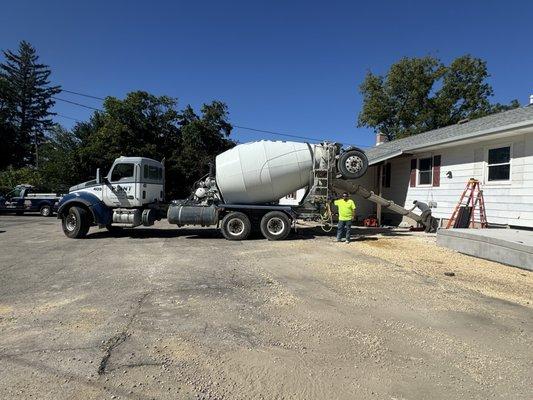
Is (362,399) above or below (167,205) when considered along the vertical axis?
below

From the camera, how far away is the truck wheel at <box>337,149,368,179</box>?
12953 mm

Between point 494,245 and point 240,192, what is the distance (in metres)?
7.40

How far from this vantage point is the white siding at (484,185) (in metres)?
11.3

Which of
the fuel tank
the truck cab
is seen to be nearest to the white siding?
the fuel tank

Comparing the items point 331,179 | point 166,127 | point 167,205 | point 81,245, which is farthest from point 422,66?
point 81,245

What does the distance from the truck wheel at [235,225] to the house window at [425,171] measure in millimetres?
8106

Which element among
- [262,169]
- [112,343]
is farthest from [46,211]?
[112,343]

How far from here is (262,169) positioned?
12461 millimetres

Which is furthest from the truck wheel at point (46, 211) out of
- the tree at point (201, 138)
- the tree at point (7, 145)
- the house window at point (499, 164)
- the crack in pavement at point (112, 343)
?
the tree at point (7, 145)

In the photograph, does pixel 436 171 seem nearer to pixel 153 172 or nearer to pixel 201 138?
pixel 153 172

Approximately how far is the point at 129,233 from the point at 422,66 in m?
32.7

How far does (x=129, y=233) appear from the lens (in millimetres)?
14625

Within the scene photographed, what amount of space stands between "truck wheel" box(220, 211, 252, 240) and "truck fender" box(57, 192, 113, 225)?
13.3 feet

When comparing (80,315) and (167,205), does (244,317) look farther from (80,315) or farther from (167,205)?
(167,205)
